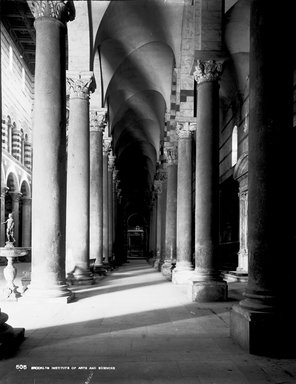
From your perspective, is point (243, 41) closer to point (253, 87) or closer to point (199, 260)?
point (199, 260)

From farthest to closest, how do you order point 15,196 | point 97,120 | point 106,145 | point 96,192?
point 15,196 < point 106,145 < point 97,120 < point 96,192

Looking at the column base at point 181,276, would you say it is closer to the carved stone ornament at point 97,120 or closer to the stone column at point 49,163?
the carved stone ornament at point 97,120

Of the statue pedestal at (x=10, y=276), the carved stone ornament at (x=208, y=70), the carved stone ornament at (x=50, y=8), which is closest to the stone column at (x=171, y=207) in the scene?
the carved stone ornament at (x=208, y=70)

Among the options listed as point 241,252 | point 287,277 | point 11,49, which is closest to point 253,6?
point 287,277

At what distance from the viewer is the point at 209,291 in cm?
1145

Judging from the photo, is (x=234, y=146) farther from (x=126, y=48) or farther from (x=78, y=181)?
(x=78, y=181)

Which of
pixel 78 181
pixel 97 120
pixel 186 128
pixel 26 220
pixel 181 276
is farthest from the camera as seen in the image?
pixel 26 220

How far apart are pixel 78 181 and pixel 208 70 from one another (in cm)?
536

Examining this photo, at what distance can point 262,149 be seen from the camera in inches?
245

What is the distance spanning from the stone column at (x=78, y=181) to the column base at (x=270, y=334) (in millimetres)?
9158

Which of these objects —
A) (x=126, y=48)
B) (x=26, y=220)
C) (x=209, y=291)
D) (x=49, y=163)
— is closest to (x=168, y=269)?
(x=209, y=291)

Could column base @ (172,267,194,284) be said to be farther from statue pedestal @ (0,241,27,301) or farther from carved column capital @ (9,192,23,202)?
carved column capital @ (9,192,23,202)

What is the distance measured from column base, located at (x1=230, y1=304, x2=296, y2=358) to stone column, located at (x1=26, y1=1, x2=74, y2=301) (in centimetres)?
514

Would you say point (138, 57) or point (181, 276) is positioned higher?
point (138, 57)
